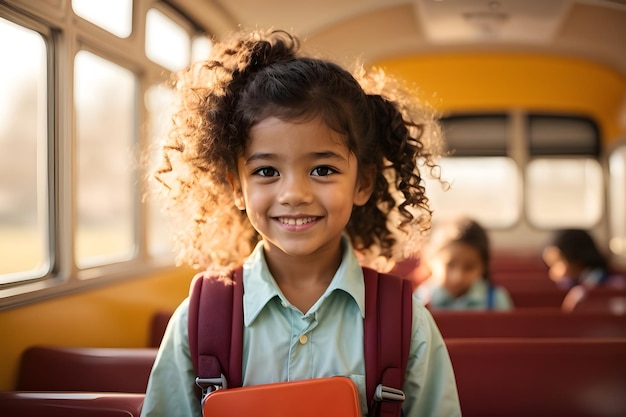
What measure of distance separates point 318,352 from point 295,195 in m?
0.34

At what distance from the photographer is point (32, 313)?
193 centimetres

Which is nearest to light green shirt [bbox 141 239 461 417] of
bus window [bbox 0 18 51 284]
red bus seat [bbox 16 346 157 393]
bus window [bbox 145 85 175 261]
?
red bus seat [bbox 16 346 157 393]

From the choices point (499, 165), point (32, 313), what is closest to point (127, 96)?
point (32, 313)

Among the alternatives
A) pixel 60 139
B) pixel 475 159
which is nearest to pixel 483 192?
pixel 475 159

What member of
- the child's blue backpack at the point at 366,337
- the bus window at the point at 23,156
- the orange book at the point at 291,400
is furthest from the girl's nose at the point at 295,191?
the bus window at the point at 23,156

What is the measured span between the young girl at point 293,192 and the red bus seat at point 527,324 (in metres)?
0.98

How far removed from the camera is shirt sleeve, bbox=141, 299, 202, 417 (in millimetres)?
1396

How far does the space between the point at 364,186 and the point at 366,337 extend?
0.37 m

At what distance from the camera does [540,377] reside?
192 centimetres

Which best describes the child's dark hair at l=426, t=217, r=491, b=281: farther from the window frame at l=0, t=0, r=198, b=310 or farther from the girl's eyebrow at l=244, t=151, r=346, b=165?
the girl's eyebrow at l=244, t=151, r=346, b=165

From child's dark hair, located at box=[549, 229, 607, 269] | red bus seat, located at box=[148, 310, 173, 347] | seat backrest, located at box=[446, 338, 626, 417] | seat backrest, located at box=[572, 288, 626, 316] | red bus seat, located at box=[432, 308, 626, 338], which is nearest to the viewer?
seat backrest, located at box=[446, 338, 626, 417]

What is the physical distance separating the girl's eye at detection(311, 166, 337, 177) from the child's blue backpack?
27 cm

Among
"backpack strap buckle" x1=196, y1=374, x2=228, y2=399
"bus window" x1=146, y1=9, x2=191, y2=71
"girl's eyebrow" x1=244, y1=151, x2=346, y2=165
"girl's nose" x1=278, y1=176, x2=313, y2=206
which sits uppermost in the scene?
"bus window" x1=146, y1=9, x2=191, y2=71

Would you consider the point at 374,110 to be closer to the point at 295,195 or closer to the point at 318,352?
the point at 295,195
